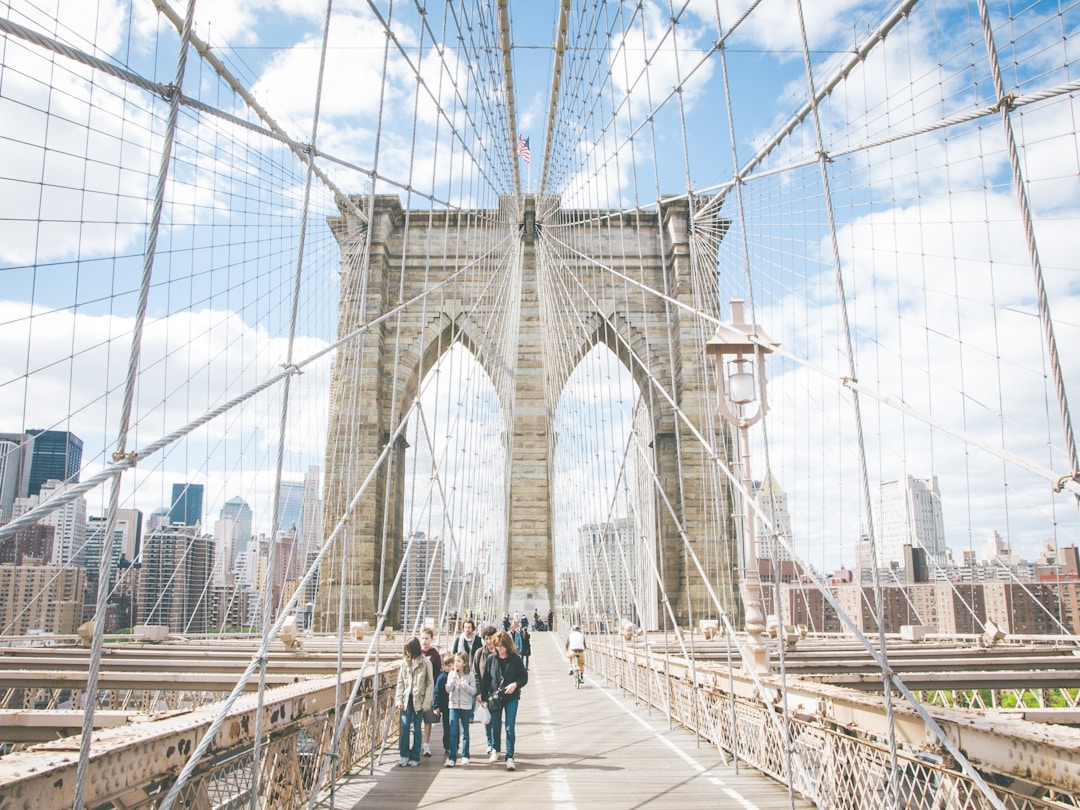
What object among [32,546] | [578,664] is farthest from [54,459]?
[578,664]

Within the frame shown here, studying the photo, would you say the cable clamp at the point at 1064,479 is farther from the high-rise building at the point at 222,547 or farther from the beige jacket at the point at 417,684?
the high-rise building at the point at 222,547

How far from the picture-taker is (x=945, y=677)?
472cm

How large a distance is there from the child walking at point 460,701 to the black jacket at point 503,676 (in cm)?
10

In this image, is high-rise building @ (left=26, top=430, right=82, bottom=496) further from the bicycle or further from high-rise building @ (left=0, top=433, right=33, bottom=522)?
the bicycle

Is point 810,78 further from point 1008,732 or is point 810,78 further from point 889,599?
point 889,599

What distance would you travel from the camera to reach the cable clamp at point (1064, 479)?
2.05 metres

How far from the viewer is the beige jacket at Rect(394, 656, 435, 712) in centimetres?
500

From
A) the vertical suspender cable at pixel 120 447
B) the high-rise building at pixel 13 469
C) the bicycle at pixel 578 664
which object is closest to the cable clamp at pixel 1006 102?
the vertical suspender cable at pixel 120 447

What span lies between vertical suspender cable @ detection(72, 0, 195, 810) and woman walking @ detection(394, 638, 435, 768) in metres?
2.86


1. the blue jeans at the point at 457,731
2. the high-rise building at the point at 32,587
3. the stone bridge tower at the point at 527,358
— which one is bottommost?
the blue jeans at the point at 457,731

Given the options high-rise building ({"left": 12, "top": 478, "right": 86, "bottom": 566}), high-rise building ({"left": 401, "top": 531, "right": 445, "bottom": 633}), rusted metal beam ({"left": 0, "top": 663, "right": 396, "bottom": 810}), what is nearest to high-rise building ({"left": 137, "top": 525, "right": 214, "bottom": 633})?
high-rise building ({"left": 401, "top": 531, "right": 445, "bottom": 633})

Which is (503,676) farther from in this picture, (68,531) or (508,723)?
(68,531)

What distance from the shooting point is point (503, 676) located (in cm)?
509

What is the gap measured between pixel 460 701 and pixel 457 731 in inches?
7.2
